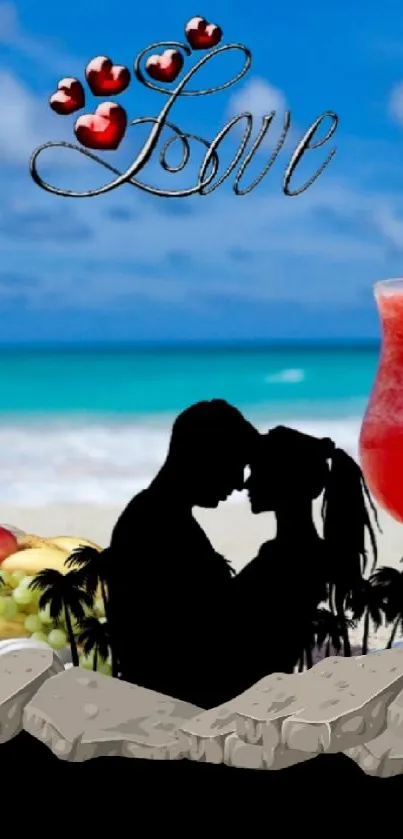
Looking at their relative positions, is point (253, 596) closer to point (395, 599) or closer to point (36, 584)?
point (395, 599)

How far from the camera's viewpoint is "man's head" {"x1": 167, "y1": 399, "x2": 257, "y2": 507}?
85.4 inches

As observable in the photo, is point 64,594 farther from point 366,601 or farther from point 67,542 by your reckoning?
point 67,542

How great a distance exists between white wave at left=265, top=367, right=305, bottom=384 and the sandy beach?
8.51 metres

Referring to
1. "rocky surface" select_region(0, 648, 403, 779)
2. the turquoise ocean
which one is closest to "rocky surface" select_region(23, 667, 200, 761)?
"rocky surface" select_region(0, 648, 403, 779)

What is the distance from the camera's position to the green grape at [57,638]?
242cm

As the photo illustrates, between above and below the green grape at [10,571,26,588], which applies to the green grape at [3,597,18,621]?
below

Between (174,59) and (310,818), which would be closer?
(310,818)

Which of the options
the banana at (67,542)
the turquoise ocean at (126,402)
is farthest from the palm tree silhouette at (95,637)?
the turquoise ocean at (126,402)

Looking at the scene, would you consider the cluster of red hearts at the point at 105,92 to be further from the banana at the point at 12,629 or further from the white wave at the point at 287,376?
the white wave at the point at 287,376

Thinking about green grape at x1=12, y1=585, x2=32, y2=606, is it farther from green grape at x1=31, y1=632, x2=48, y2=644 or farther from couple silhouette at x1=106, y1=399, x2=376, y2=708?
couple silhouette at x1=106, y1=399, x2=376, y2=708

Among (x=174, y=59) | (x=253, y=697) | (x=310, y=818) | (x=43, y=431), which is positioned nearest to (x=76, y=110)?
(x=174, y=59)

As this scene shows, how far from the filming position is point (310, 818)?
5.66 ft

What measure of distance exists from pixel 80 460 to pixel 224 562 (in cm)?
523

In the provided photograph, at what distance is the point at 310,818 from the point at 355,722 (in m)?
0.15
